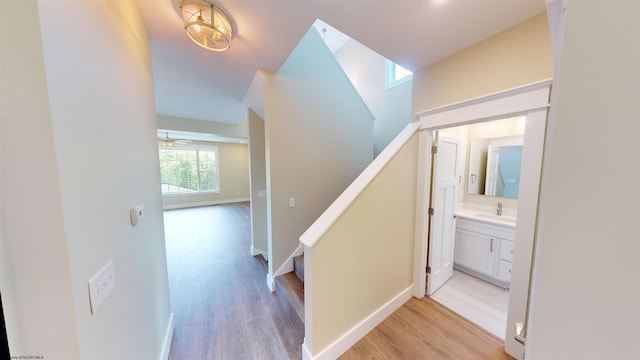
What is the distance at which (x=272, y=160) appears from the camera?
7.73ft

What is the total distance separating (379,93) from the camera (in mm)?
3939

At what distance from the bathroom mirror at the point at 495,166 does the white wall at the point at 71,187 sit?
393 centimetres

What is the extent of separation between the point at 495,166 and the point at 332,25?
304 centimetres

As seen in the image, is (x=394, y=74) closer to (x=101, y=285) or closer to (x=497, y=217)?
(x=497, y=217)

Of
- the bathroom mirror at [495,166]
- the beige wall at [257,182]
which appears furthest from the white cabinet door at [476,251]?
the beige wall at [257,182]

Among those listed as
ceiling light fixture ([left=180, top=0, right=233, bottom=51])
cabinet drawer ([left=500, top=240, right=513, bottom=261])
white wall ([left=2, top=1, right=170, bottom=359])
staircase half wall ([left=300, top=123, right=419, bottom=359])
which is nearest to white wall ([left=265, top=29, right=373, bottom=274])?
ceiling light fixture ([left=180, top=0, right=233, bottom=51])

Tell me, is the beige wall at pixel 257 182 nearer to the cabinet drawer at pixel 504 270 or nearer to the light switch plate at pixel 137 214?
the light switch plate at pixel 137 214

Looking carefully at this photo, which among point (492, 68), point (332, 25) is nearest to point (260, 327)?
point (332, 25)

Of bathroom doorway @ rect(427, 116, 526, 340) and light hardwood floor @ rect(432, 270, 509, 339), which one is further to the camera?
bathroom doorway @ rect(427, 116, 526, 340)

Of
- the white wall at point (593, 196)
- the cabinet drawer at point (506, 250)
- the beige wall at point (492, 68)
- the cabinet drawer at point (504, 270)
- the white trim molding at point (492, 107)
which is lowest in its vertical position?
the cabinet drawer at point (504, 270)

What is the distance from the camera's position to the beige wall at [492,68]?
4.40 feet

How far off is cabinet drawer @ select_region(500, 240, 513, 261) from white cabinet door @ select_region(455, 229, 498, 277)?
0.07 meters

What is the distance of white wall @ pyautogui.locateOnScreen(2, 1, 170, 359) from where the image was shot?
0.53 meters

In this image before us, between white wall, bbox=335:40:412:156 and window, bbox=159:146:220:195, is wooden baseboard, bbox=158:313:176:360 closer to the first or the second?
white wall, bbox=335:40:412:156
